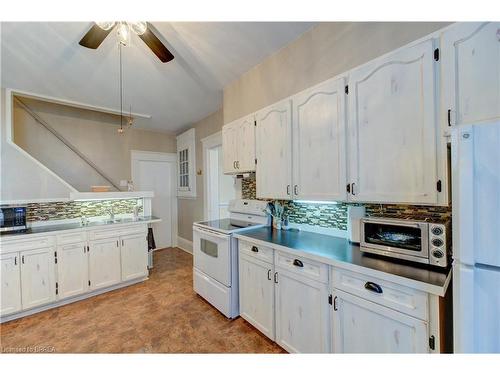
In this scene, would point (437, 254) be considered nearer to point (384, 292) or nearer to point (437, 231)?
point (437, 231)

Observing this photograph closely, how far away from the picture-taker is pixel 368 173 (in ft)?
4.91

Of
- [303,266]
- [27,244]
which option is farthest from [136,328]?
[303,266]

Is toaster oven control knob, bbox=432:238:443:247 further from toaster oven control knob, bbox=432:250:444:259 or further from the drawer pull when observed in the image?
the drawer pull

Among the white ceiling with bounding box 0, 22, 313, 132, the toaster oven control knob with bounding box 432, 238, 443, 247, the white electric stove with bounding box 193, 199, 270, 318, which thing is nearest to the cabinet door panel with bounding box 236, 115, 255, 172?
the white electric stove with bounding box 193, 199, 270, 318

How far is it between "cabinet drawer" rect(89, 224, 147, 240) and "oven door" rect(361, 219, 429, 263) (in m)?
3.00

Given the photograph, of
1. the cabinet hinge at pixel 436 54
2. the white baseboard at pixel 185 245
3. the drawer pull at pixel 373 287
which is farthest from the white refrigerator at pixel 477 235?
the white baseboard at pixel 185 245

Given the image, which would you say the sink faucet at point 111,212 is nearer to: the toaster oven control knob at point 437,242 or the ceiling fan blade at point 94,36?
the ceiling fan blade at point 94,36

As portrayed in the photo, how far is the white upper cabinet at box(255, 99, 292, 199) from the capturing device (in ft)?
6.72

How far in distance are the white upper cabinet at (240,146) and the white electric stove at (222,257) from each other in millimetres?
476

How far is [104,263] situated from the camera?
2.91 m

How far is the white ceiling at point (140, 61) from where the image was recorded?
6.77 feet

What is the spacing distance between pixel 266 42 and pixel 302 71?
514 mm
